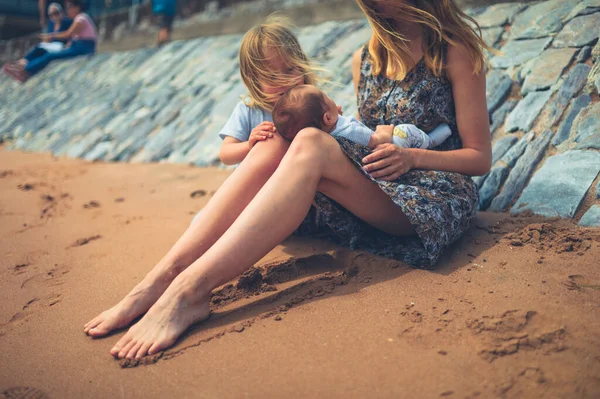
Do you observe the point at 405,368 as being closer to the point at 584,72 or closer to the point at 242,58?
the point at 242,58

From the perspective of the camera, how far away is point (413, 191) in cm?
207

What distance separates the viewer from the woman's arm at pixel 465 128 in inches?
88.9

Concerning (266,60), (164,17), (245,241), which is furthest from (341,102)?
(164,17)

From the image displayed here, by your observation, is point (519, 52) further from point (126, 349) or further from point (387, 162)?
point (126, 349)

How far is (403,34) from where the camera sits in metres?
2.44

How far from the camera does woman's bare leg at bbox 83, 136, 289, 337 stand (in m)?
1.95

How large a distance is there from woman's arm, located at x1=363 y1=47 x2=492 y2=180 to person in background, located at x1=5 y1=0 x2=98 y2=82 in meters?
8.38

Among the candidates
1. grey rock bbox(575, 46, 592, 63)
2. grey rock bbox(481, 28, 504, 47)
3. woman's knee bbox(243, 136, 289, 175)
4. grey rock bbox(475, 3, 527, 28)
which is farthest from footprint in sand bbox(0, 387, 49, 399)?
grey rock bbox(475, 3, 527, 28)

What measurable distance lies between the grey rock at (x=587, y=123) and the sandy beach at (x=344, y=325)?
2.06 ft

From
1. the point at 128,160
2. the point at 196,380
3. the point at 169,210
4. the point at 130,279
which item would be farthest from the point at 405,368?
the point at 128,160

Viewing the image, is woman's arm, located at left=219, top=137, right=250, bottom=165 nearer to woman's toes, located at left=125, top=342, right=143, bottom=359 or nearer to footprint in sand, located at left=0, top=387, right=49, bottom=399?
woman's toes, located at left=125, top=342, right=143, bottom=359

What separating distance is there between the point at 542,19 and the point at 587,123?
1.28 meters

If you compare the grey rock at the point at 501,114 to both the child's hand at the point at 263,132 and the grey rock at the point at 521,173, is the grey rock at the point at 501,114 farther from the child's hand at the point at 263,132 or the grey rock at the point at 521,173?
the child's hand at the point at 263,132

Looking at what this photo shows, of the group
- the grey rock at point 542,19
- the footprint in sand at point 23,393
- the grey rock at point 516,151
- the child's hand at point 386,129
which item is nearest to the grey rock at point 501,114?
the grey rock at point 516,151
